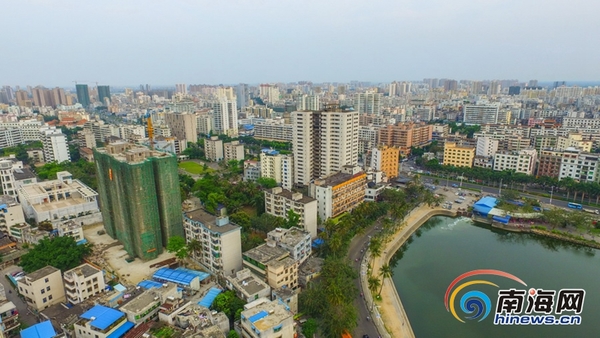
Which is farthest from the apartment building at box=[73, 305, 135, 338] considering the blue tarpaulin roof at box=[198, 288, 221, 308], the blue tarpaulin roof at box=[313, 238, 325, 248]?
the blue tarpaulin roof at box=[313, 238, 325, 248]

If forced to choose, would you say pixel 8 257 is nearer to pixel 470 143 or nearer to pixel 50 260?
pixel 50 260

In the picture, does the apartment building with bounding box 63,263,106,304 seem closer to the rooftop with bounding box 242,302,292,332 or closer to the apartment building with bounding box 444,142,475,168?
the rooftop with bounding box 242,302,292,332

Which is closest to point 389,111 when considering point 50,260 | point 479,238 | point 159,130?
point 159,130

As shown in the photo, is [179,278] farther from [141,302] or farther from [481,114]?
[481,114]

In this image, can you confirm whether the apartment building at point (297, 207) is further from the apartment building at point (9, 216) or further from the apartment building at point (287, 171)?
the apartment building at point (9, 216)

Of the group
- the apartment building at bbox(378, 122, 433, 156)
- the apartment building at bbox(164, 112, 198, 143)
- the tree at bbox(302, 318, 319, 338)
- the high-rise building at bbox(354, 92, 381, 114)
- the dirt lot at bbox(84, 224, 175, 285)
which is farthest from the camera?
the high-rise building at bbox(354, 92, 381, 114)

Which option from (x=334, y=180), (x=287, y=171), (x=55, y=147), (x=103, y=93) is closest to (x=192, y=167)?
(x=55, y=147)
